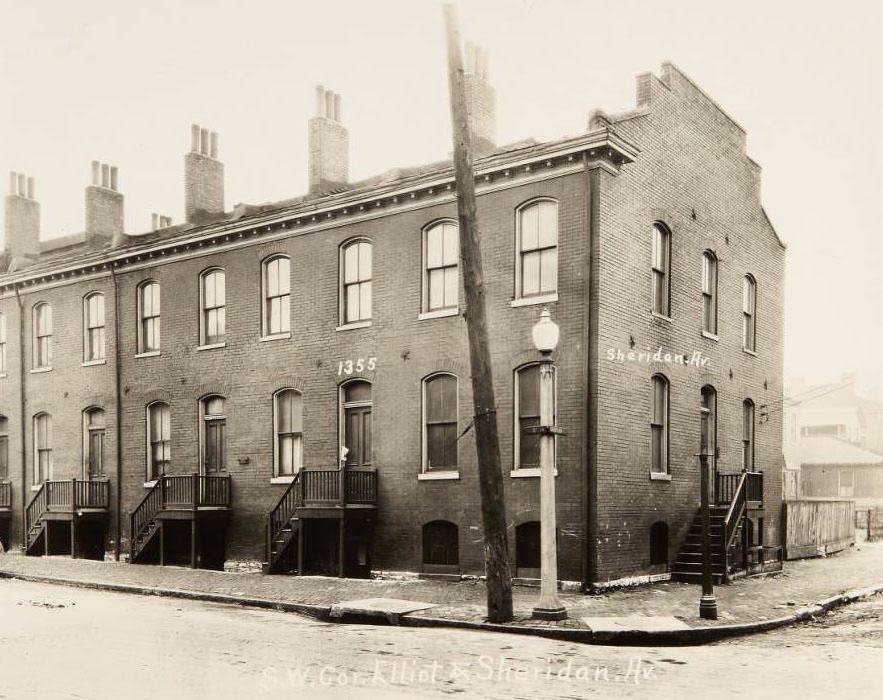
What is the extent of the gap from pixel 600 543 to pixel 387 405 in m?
5.40

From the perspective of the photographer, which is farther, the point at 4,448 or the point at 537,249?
the point at 4,448

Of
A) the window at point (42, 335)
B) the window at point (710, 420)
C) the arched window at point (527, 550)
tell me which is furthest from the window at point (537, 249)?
the window at point (42, 335)

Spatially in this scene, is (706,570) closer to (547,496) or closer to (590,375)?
(547,496)

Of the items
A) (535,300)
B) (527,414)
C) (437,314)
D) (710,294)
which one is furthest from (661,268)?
(437,314)

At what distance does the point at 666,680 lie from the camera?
9.80 m

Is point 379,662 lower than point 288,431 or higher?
lower

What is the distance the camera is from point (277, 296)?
22297 millimetres

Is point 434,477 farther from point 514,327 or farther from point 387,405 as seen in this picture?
point 514,327

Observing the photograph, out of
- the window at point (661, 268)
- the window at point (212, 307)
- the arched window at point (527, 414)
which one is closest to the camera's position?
the arched window at point (527, 414)

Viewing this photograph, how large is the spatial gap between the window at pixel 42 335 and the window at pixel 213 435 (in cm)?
684

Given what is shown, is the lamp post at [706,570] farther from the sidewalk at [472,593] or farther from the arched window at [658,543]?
the arched window at [658,543]

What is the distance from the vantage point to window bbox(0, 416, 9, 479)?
93.1 ft

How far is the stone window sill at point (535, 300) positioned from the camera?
1778cm

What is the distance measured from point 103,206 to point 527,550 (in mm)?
18432
